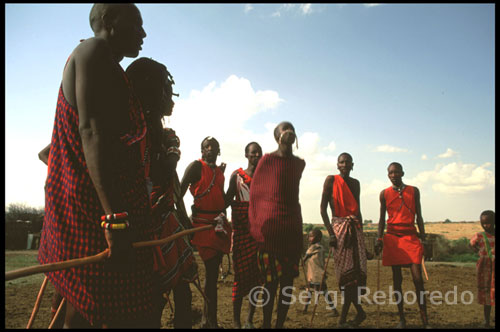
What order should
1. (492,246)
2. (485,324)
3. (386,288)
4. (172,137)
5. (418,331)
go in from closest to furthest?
(172,137), (418,331), (485,324), (492,246), (386,288)

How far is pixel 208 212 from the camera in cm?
496

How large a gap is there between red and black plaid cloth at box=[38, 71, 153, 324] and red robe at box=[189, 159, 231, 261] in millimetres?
3085

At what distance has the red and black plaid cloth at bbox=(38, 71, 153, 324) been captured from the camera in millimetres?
1593

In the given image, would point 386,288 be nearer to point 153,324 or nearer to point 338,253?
point 338,253

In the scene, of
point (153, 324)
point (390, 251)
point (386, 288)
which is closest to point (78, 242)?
point (153, 324)

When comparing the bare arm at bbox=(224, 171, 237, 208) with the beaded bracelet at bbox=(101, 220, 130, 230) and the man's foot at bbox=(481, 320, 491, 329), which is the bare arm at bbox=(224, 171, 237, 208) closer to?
the beaded bracelet at bbox=(101, 220, 130, 230)

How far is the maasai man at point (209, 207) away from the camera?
15.8 feet

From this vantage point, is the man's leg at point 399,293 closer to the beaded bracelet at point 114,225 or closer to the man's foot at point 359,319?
the man's foot at point 359,319

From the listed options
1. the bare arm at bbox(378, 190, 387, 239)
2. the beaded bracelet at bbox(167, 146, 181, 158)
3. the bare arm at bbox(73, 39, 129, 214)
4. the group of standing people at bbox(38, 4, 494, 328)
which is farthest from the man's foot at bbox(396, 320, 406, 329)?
the bare arm at bbox(73, 39, 129, 214)

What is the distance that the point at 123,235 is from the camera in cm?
156

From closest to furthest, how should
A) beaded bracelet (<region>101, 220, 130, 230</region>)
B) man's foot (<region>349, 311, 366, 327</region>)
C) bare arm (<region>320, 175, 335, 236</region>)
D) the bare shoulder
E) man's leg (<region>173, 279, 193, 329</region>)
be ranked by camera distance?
beaded bracelet (<region>101, 220, 130, 230</region>) → the bare shoulder → man's leg (<region>173, 279, 193, 329</region>) → man's foot (<region>349, 311, 366, 327</region>) → bare arm (<region>320, 175, 335, 236</region>)

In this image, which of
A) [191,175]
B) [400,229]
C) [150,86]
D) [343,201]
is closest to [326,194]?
[343,201]

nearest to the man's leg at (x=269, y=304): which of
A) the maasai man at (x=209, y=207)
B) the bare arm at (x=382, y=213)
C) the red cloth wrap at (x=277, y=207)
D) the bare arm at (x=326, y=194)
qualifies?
the red cloth wrap at (x=277, y=207)

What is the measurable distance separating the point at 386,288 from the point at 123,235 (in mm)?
7640
